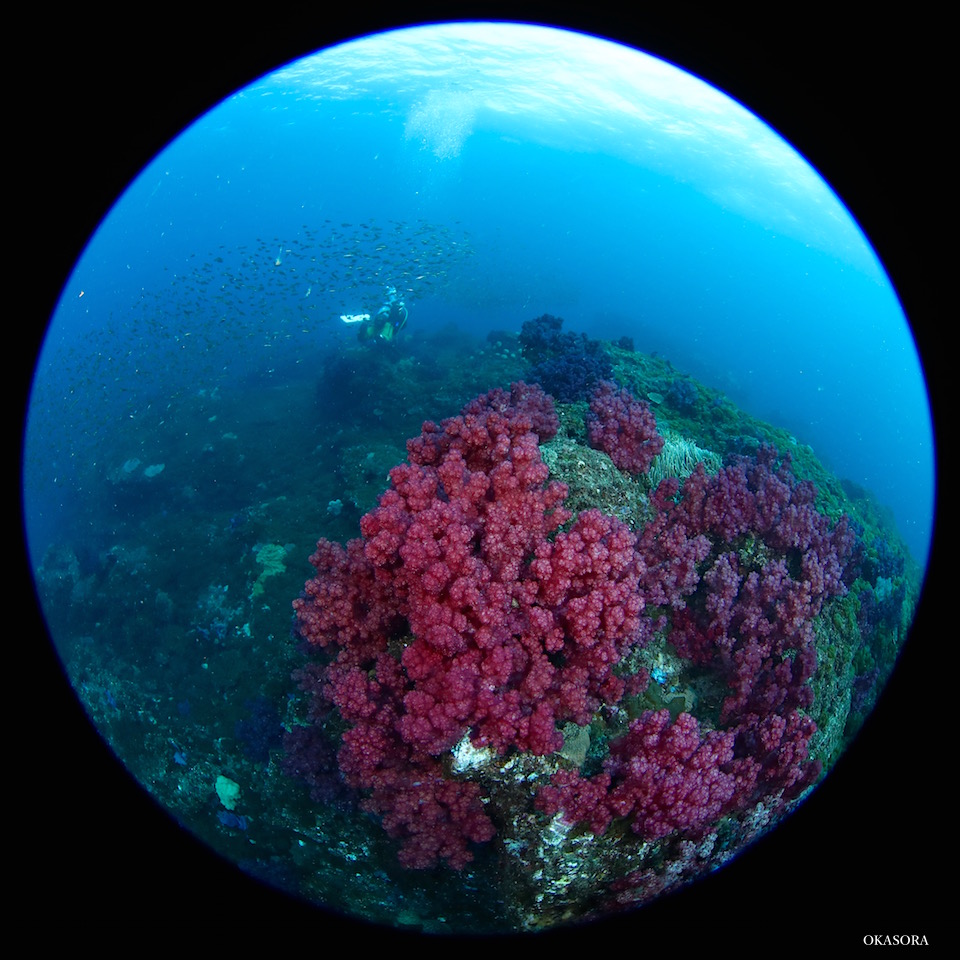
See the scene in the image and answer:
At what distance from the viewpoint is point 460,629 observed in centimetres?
444

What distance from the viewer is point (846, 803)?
411 centimetres

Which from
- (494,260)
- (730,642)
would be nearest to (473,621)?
(730,642)

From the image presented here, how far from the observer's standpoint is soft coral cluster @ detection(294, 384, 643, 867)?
4.41m

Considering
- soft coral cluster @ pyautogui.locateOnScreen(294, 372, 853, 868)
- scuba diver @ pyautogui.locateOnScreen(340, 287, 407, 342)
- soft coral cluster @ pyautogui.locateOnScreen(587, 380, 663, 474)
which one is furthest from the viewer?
scuba diver @ pyautogui.locateOnScreen(340, 287, 407, 342)

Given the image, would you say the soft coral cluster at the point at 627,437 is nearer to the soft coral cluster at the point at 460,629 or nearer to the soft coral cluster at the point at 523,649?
the soft coral cluster at the point at 523,649

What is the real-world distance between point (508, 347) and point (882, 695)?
1872 centimetres

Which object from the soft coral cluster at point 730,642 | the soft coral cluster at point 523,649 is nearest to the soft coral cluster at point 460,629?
the soft coral cluster at point 523,649

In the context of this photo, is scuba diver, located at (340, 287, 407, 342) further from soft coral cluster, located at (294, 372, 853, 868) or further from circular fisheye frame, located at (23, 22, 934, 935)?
soft coral cluster, located at (294, 372, 853, 868)

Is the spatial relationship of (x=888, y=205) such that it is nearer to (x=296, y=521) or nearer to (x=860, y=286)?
(x=296, y=521)

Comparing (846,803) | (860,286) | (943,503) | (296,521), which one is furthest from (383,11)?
(860,286)

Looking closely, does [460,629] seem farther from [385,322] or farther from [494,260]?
[494,260]

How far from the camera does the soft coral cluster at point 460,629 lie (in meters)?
4.41

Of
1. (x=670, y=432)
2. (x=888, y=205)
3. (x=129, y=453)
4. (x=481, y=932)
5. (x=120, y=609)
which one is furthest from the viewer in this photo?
(x=129, y=453)

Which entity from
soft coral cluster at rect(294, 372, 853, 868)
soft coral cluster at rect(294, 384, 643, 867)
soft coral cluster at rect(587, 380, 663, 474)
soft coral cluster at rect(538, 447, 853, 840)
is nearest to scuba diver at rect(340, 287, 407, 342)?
soft coral cluster at rect(587, 380, 663, 474)
